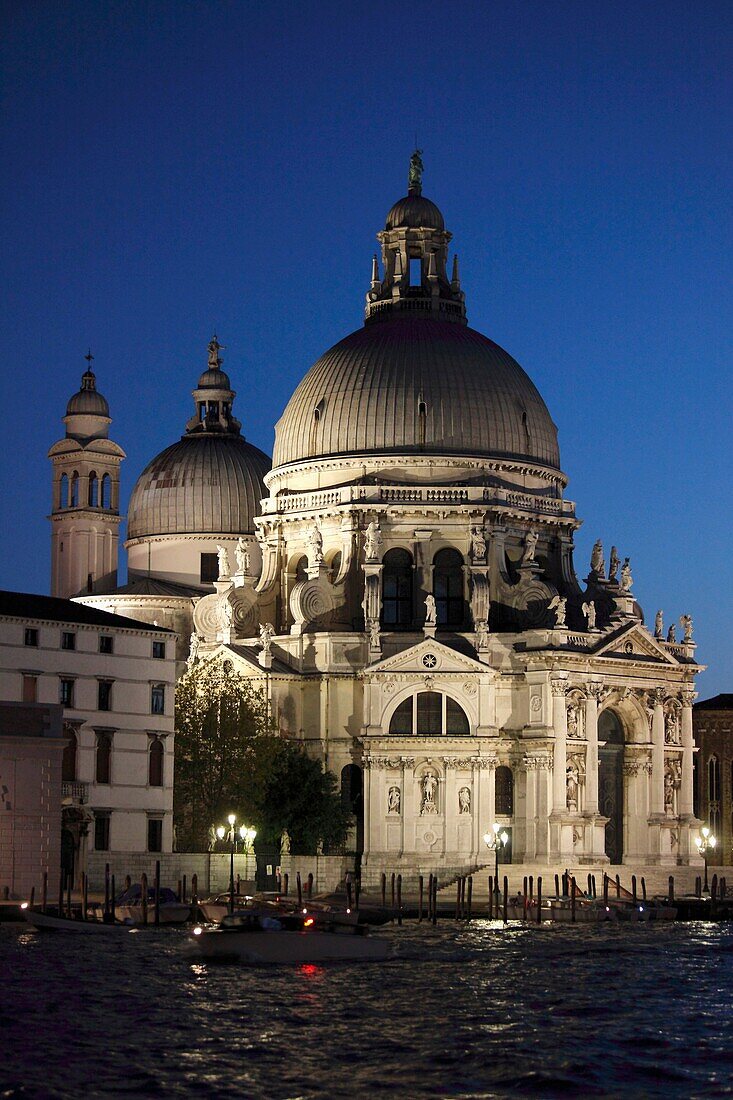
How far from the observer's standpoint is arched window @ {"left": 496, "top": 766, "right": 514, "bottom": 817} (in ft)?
324

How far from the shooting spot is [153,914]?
73688 millimetres

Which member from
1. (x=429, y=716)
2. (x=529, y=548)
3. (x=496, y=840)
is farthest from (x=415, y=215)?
(x=496, y=840)

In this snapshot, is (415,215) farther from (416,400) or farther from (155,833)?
(155,833)

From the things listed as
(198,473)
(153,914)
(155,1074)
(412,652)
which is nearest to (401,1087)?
(155,1074)

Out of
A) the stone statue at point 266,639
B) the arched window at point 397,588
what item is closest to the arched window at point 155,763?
the stone statue at point 266,639

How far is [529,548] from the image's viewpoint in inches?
4043

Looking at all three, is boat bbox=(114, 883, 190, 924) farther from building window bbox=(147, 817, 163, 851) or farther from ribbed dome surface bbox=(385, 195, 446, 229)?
ribbed dome surface bbox=(385, 195, 446, 229)

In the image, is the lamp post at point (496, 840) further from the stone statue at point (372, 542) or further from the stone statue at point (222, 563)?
the stone statue at point (222, 563)

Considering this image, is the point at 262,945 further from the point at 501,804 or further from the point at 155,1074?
the point at 501,804

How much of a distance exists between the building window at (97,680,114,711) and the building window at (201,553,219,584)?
102 ft

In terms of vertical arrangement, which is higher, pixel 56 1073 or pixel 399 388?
pixel 399 388

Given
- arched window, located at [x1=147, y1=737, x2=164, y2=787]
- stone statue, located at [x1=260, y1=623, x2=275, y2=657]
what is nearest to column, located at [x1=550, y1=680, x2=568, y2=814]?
stone statue, located at [x1=260, y1=623, x2=275, y2=657]

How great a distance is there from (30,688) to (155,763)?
22.1 ft

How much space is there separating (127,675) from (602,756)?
25.3 m
